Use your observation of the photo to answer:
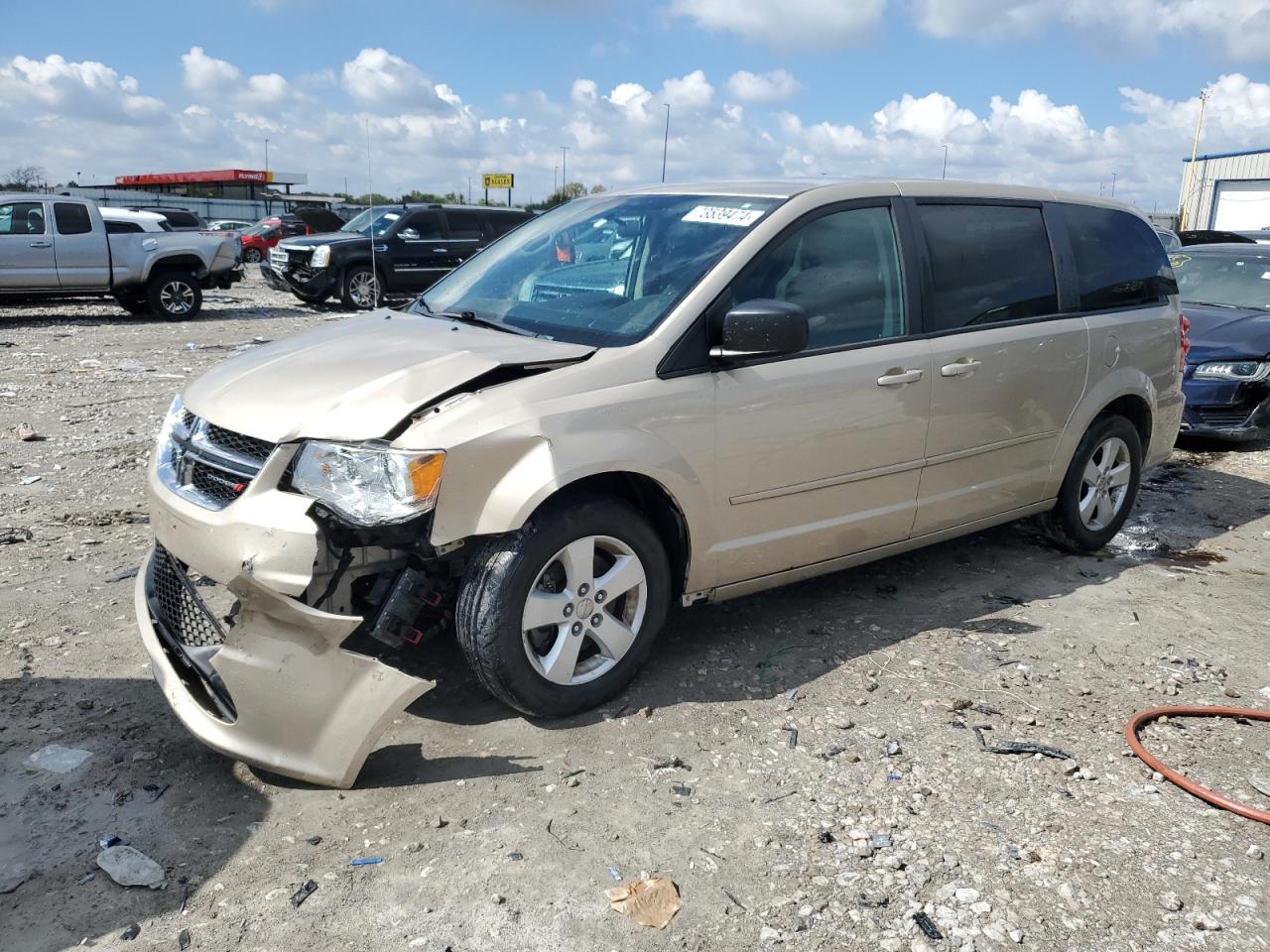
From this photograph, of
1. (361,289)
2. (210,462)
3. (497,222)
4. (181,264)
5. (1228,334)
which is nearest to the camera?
(210,462)

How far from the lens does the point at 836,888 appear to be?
2.82 m

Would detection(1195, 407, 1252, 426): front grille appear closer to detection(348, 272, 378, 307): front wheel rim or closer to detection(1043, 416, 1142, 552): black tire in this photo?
detection(1043, 416, 1142, 552): black tire

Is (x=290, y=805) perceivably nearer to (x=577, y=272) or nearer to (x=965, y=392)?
(x=577, y=272)

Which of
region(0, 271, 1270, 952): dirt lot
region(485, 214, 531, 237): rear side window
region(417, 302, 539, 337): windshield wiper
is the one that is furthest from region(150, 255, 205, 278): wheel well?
region(417, 302, 539, 337): windshield wiper

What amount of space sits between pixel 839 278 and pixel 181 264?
566 inches

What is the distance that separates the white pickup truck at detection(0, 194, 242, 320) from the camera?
14711 millimetres

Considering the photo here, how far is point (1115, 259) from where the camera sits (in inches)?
217

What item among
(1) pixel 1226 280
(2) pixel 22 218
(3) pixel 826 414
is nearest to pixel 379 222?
(2) pixel 22 218

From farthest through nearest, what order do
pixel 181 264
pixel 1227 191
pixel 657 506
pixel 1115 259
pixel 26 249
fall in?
pixel 1227 191, pixel 181 264, pixel 26 249, pixel 1115 259, pixel 657 506

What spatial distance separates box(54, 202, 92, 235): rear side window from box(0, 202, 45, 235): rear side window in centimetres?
21

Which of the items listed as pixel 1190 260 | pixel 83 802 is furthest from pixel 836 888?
pixel 1190 260

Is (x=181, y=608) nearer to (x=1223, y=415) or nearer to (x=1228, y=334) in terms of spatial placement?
(x=1223, y=415)

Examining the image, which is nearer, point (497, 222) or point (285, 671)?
point (285, 671)

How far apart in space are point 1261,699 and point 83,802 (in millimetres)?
4143
